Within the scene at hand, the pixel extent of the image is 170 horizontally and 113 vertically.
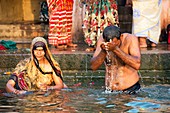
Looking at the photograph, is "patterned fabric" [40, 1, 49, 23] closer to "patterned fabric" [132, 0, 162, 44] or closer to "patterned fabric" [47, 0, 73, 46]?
"patterned fabric" [47, 0, 73, 46]

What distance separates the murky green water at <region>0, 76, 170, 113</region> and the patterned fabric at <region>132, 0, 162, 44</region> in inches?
102

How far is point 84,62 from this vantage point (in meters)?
9.82

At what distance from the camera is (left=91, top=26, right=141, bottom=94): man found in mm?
7016

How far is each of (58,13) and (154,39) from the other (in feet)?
6.23

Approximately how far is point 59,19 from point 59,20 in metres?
0.02

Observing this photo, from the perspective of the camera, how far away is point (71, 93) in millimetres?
8008

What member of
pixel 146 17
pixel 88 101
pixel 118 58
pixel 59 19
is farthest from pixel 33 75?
pixel 146 17

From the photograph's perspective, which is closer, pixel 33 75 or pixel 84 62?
pixel 33 75

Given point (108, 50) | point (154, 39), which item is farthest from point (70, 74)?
point (108, 50)

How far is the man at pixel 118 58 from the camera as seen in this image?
7.02m

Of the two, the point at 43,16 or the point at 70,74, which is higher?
the point at 43,16

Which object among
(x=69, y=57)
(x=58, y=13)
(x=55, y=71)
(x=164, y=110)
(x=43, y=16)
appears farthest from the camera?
(x=43, y=16)

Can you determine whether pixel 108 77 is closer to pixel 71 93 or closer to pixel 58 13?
pixel 71 93

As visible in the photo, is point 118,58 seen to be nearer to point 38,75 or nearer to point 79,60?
point 38,75
